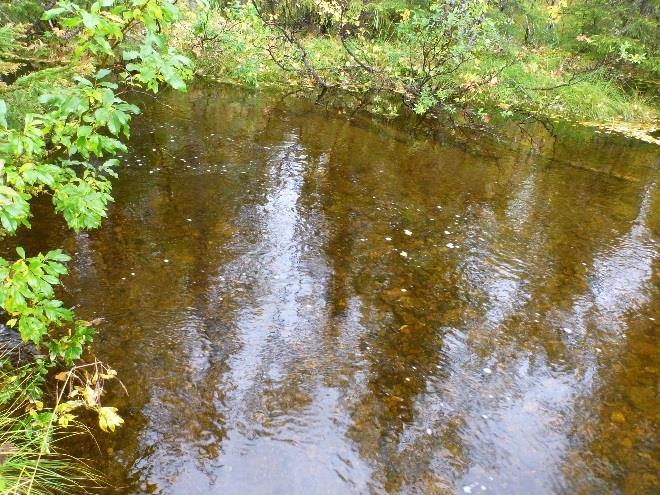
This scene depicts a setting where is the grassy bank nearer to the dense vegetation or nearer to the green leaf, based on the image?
the dense vegetation

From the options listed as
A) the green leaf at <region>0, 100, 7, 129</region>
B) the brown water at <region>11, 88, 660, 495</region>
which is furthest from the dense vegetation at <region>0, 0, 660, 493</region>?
the brown water at <region>11, 88, 660, 495</region>

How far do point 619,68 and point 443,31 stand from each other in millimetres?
8691

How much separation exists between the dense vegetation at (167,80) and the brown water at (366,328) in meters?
0.55

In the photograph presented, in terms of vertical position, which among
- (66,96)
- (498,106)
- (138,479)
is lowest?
(138,479)

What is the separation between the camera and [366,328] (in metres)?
4.73

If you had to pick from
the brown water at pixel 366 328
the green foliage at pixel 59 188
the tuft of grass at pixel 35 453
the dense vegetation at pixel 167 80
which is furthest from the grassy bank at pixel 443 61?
the tuft of grass at pixel 35 453

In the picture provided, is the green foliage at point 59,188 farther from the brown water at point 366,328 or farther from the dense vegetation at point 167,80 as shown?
the brown water at point 366,328

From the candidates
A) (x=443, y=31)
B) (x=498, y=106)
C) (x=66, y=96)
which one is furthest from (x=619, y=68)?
(x=66, y=96)

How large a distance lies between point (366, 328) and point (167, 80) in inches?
114

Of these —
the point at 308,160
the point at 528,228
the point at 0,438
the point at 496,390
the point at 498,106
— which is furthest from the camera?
the point at 498,106

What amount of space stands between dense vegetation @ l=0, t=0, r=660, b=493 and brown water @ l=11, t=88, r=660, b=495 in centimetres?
55

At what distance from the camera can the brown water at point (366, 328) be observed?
3.46 metres

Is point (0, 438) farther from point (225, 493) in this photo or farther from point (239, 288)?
point (239, 288)

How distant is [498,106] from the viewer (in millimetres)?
13641
